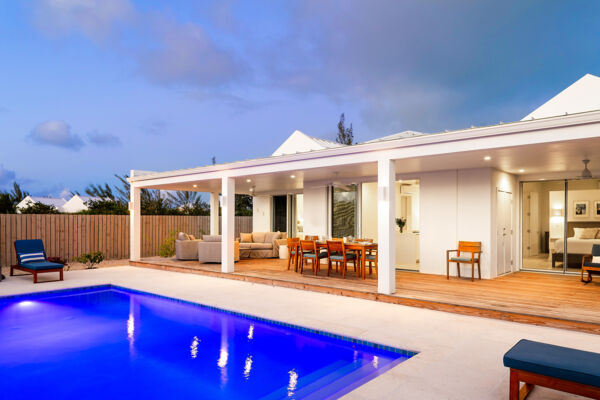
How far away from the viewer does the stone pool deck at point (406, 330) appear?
342 cm

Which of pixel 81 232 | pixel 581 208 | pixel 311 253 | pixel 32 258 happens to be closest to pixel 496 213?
pixel 581 208

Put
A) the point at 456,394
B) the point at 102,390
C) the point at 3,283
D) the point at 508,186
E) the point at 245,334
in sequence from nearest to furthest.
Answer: the point at 456,394
the point at 102,390
the point at 245,334
the point at 3,283
the point at 508,186

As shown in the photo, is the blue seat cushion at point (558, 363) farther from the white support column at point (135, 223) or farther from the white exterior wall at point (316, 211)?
the white support column at point (135, 223)

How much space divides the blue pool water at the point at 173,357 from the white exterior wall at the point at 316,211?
5.36 metres

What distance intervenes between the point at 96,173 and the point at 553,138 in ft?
280

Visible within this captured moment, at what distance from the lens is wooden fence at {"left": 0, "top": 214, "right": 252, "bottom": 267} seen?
37.9 ft

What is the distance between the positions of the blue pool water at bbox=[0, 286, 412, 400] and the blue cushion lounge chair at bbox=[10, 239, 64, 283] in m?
2.62

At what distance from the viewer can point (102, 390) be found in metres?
3.76

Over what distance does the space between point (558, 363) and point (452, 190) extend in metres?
6.43

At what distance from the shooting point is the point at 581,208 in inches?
409

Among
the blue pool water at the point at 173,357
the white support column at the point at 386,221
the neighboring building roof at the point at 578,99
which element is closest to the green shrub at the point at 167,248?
the blue pool water at the point at 173,357

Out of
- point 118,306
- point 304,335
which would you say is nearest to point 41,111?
point 118,306

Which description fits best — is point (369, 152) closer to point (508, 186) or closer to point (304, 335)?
point (304, 335)

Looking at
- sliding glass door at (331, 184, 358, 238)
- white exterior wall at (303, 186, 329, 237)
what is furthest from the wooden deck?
white exterior wall at (303, 186, 329, 237)
